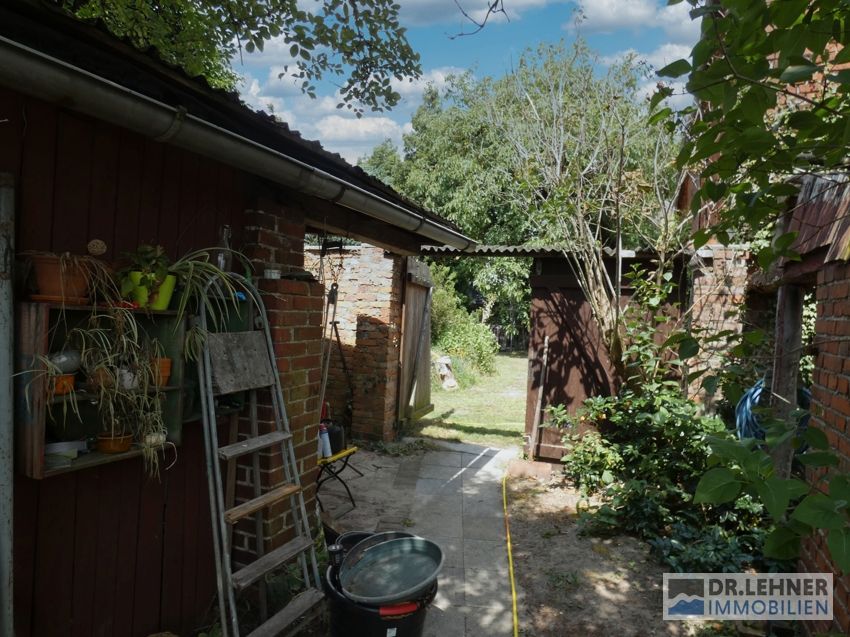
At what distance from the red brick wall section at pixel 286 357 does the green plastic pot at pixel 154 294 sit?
2.25ft

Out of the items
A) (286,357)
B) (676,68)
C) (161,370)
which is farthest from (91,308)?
(676,68)

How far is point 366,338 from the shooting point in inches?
262

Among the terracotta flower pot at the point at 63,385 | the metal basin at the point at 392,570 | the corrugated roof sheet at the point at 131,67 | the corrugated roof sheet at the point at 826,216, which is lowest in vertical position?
the metal basin at the point at 392,570

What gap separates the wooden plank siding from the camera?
1.93 meters

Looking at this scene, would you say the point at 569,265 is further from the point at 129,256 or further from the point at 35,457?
the point at 35,457

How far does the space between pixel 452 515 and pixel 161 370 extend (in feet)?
10.8

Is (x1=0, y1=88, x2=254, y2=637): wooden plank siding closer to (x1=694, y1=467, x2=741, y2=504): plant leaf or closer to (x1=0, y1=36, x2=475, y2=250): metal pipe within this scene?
(x1=0, y1=36, x2=475, y2=250): metal pipe

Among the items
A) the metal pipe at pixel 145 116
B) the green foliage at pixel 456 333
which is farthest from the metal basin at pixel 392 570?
the green foliage at pixel 456 333

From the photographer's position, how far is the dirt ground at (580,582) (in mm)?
3135

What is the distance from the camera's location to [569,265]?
6.11 meters

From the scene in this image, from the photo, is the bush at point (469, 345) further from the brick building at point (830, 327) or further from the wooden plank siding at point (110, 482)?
the wooden plank siding at point (110, 482)

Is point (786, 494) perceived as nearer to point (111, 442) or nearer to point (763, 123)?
point (763, 123)

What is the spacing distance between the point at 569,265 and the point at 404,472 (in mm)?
3049

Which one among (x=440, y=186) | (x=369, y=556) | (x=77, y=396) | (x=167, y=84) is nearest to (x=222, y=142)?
(x=167, y=84)
